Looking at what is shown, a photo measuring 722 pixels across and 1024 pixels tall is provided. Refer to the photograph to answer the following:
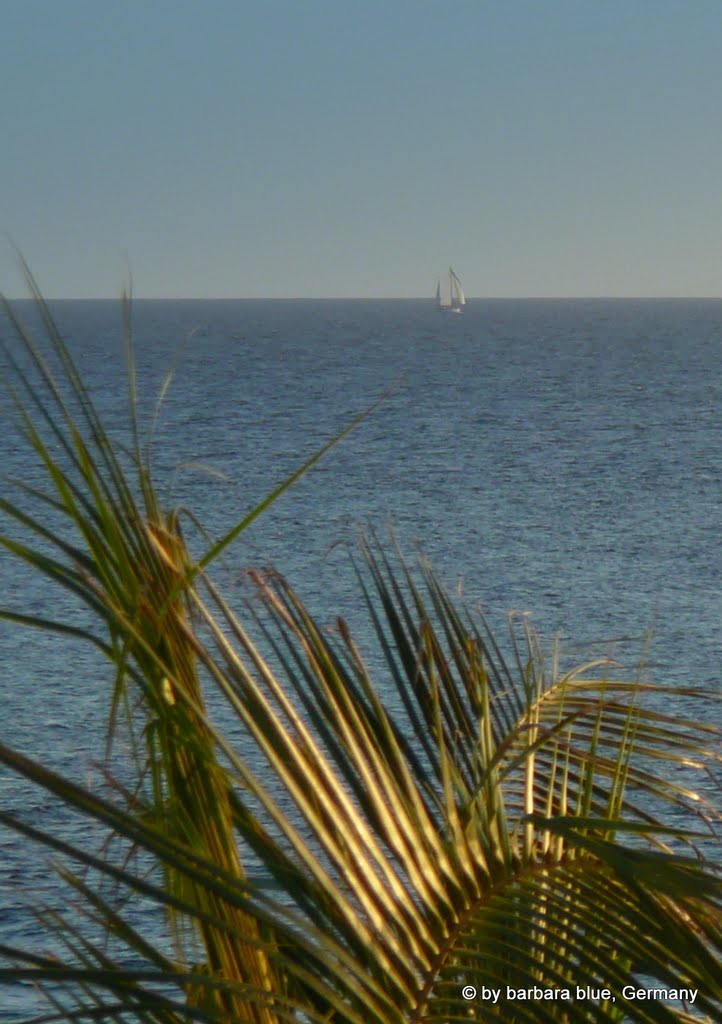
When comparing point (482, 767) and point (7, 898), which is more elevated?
point (482, 767)

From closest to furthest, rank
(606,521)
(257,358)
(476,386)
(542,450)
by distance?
(606,521) < (542,450) < (476,386) < (257,358)

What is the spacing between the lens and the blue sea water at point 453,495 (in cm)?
1403

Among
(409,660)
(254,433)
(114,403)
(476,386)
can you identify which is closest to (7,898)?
(409,660)

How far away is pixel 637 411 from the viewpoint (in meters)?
50.4

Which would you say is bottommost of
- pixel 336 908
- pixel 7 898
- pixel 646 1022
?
pixel 7 898

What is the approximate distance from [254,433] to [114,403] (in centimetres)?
885

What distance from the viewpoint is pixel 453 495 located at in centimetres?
2920

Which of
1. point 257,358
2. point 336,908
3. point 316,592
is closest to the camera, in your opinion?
point 336,908

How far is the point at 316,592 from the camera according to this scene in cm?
1836

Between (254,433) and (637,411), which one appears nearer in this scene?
(254,433)

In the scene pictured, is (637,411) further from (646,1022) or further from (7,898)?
(646,1022)

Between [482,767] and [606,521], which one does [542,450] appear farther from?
[482,767]

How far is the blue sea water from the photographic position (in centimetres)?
1403

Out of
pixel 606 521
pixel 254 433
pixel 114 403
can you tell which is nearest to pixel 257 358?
pixel 114 403
